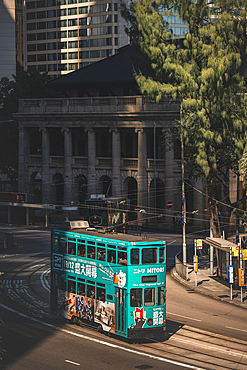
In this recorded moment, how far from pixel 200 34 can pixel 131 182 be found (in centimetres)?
4264

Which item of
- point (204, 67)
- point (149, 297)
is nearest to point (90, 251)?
point (149, 297)

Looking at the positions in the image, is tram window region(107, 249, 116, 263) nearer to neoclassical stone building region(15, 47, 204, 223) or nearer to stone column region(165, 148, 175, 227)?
neoclassical stone building region(15, 47, 204, 223)

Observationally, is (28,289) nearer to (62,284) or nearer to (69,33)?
(62,284)

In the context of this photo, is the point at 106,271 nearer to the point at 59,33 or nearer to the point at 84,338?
the point at 84,338

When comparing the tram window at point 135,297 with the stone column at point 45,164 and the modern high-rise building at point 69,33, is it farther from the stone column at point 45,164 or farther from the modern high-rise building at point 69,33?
the modern high-rise building at point 69,33

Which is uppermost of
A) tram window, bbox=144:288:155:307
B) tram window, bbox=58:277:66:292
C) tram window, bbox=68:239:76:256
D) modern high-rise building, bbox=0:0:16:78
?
modern high-rise building, bbox=0:0:16:78

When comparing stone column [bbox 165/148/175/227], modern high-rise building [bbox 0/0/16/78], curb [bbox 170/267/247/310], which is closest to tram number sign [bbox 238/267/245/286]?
curb [bbox 170/267/247/310]

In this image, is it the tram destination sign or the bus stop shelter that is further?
the bus stop shelter

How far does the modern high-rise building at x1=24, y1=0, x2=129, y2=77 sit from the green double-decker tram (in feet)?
378

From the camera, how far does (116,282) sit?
26.4 meters

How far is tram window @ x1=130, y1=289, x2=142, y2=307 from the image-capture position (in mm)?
25750

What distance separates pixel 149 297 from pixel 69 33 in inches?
5061

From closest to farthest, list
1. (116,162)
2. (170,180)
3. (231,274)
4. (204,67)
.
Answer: (231,274) → (204,67) → (170,180) → (116,162)

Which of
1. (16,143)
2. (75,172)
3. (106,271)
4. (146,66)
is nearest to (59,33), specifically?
(16,143)
